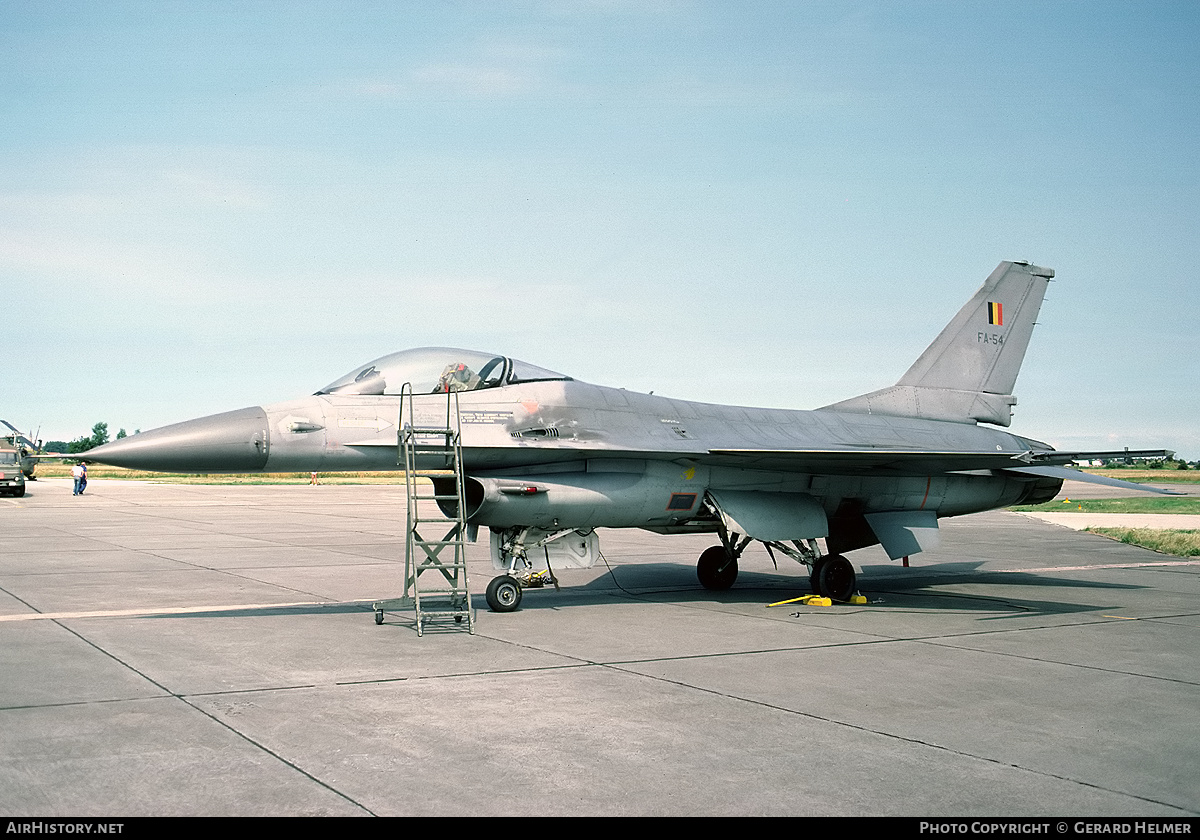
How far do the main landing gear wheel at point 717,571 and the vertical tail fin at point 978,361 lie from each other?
3.14 m

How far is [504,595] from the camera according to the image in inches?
412

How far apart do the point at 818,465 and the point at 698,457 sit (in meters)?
1.77

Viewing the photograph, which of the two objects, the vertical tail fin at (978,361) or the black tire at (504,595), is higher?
the vertical tail fin at (978,361)

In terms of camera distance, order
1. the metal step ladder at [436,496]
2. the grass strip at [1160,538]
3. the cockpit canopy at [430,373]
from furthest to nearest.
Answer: the grass strip at [1160,538] < the cockpit canopy at [430,373] < the metal step ladder at [436,496]

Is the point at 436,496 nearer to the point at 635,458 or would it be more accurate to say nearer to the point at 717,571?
the point at 635,458

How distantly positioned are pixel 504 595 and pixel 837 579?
4.30 meters

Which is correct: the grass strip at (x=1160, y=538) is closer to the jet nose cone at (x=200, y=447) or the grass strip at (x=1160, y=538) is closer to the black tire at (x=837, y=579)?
the black tire at (x=837, y=579)

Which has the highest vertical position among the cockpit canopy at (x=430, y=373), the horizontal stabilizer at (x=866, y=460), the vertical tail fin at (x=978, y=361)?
the vertical tail fin at (x=978, y=361)

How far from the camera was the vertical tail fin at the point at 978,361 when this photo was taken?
14.8 meters

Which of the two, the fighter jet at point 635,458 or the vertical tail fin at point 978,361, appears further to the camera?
the vertical tail fin at point 978,361

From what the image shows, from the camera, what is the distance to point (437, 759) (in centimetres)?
501

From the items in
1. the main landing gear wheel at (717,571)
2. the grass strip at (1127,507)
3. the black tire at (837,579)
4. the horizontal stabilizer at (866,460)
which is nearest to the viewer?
the horizontal stabilizer at (866,460)

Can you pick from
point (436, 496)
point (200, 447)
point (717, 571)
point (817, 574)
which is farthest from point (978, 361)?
point (200, 447)

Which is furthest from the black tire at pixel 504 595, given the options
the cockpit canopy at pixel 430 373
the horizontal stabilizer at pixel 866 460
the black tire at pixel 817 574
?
the black tire at pixel 817 574
